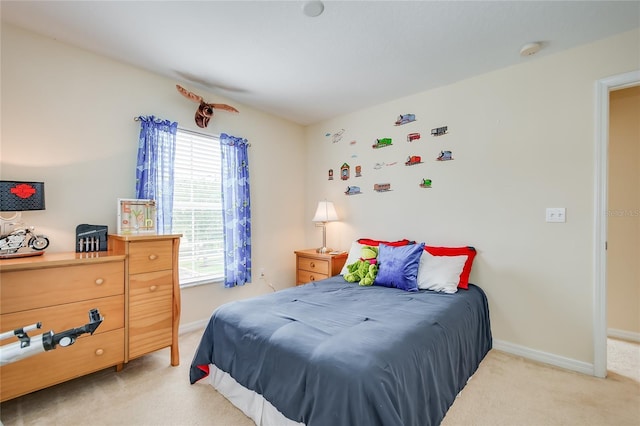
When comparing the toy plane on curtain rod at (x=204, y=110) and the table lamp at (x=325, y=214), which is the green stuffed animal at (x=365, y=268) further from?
the toy plane on curtain rod at (x=204, y=110)

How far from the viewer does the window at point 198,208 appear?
9.67ft

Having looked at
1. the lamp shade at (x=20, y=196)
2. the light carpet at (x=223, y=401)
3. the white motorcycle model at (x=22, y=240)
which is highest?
the lamp shade at (x=20, y=196)

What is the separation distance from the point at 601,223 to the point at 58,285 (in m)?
3.70

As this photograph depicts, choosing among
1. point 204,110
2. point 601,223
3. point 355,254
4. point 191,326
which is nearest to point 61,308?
point 191,326

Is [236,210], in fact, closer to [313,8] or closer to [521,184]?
[313,8]

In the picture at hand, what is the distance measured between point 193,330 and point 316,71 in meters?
2.80

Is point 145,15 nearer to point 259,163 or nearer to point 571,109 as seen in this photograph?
point 259,163

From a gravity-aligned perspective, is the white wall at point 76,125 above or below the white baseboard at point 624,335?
above

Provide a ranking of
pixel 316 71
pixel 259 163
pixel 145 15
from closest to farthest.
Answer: pixel 145 15 → pixel 316 71 → pixel 259 163

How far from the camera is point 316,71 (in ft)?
8.66

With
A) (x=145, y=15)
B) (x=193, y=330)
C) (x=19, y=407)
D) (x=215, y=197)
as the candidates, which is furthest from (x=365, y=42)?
(x=19, y=407)

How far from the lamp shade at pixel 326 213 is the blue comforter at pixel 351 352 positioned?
136cm

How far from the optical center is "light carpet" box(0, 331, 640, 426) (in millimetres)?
1676

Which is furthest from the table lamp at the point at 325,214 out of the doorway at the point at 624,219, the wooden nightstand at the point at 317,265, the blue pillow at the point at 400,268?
the doorway at the point at 624,219
